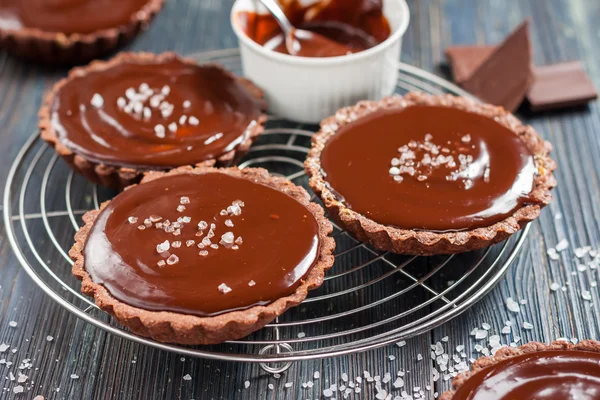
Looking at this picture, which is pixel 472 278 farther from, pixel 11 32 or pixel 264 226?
pixel 11 32

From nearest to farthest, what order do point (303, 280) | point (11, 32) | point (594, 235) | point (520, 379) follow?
1. point (520, 379)
2. point (303, 280)
3. point (594, 235)
4. point (11, 32)

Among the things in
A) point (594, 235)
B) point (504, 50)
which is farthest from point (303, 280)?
point (504, 50)

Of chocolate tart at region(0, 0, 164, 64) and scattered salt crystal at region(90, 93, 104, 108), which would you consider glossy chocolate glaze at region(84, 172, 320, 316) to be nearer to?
scattered salt crystal at region(90, 93, 104, 108)

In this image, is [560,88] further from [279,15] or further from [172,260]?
[172,260]

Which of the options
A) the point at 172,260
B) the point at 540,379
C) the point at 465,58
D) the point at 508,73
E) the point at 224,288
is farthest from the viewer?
the point at 465,58

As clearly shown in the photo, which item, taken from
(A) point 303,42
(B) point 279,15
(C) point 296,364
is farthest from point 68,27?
(C) point 296,364

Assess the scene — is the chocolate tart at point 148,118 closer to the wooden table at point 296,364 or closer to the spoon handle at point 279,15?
the spoon handle at point 279,15
